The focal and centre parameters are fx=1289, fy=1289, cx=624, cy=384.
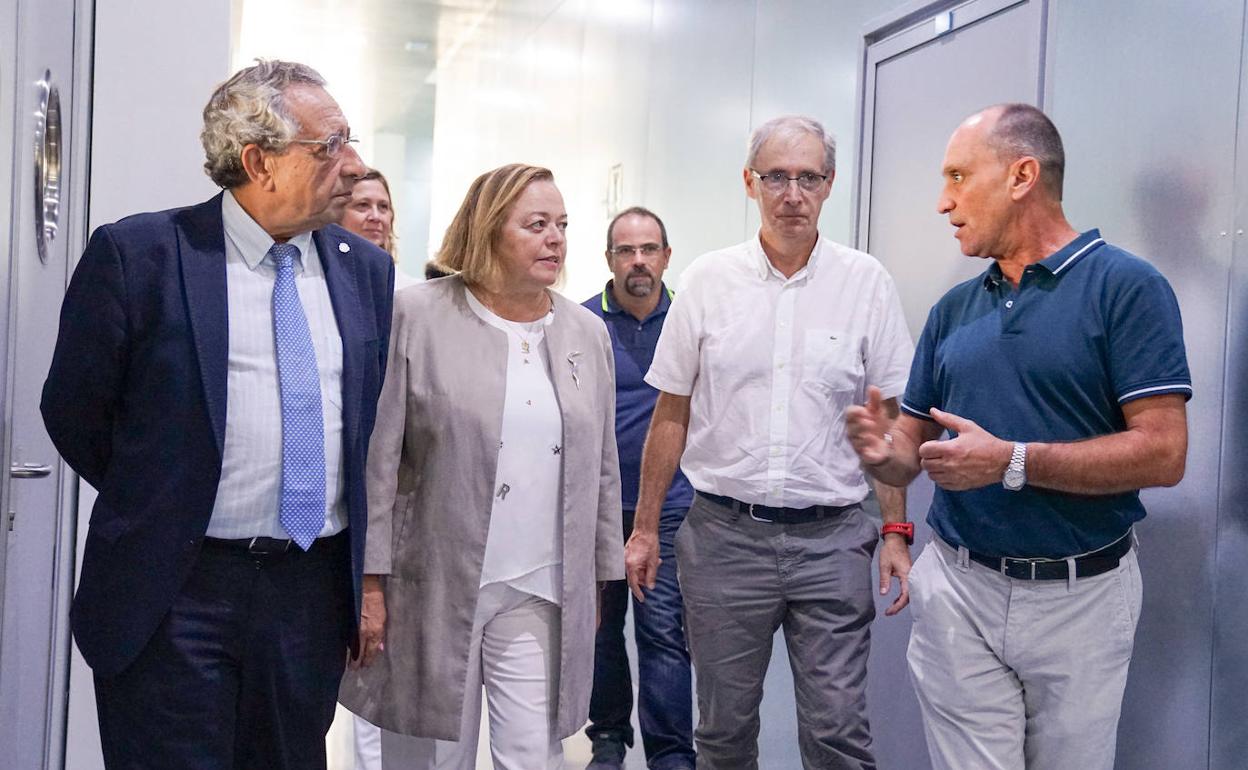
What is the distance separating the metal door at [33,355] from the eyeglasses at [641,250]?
2089 mm

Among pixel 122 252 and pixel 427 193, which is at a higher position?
pixel 427 193

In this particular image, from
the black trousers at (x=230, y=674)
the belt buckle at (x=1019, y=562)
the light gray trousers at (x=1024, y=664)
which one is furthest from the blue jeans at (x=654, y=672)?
the black trousers at (x=230, y=674)

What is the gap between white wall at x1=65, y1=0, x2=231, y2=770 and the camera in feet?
11.3

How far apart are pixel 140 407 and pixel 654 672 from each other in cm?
255

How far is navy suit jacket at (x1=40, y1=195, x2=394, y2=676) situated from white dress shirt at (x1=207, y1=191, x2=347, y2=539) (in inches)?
2.1

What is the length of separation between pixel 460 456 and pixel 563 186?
7061 millimetres

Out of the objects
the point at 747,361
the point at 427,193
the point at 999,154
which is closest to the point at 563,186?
the point at 427,193

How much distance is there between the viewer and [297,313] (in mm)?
2283

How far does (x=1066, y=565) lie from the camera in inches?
98.0

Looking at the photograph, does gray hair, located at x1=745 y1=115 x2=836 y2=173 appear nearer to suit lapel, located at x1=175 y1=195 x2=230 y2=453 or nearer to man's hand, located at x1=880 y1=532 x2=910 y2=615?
man's hand, located at x1=880 y1=532 x2=910 y2=615

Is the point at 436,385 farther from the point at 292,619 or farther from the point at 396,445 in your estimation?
the point at 292,619

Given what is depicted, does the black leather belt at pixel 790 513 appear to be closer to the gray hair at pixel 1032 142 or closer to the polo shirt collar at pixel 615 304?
the gray hair at pixel 1032 142

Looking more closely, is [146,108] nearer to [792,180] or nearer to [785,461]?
[792,180]

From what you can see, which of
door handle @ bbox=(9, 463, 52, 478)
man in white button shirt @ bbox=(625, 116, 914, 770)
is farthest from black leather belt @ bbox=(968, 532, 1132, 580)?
door handle @ bbox=(9, 463, 52, 478)
